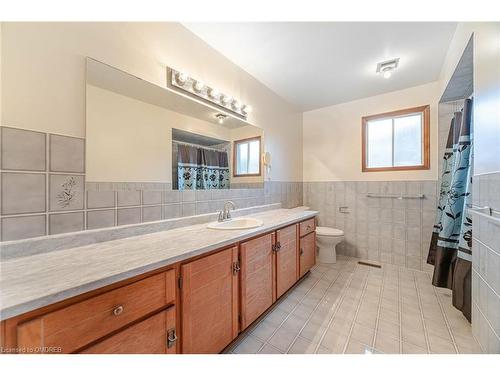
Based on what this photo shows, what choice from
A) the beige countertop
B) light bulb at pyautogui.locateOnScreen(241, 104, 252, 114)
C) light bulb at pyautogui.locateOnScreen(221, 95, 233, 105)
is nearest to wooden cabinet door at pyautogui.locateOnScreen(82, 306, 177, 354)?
the beige countertop

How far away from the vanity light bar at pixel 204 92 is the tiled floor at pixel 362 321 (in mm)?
1886

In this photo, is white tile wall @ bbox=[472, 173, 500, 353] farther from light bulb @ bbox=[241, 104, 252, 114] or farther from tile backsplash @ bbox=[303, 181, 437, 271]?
light bulb @ bbox=[241, 104, 252, 114]

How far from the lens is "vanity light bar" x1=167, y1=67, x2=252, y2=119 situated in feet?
4.89

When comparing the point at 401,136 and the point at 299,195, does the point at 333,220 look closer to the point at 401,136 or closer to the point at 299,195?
the point at 299,195

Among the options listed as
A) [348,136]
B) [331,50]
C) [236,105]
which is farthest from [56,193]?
[348,136]

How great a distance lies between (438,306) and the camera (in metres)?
1.76

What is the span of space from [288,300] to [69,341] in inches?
65.0

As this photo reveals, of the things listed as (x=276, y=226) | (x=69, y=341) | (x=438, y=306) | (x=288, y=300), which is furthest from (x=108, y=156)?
(x=438, y=306)

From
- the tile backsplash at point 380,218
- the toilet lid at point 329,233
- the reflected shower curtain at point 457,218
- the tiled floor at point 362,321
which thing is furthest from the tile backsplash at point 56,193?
the tile backsplash at point 380,218

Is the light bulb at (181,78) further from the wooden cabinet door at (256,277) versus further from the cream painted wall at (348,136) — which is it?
the cream painted wall at (348,136)

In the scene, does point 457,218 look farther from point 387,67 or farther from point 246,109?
point 246,109

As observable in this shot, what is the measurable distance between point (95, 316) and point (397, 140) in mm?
3410

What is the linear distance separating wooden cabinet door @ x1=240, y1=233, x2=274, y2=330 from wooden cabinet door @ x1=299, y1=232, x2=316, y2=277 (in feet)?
1.93

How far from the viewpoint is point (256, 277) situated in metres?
1.45
